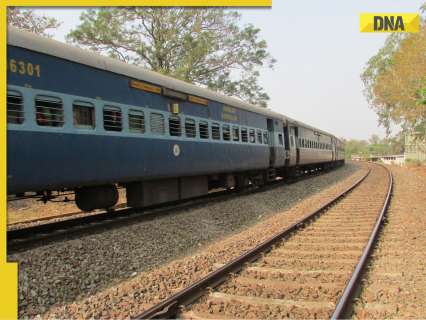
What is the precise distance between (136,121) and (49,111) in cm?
239

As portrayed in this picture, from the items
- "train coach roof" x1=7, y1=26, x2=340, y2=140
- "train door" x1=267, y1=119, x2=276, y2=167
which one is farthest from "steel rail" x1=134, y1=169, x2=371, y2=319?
"train door" x1=267, y1=119, x2=276, y2=167

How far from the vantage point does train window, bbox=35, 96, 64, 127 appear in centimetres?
651

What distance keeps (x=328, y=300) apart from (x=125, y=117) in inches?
217

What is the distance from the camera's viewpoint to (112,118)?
815cm

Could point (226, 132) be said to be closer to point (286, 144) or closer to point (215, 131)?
point (215, 131)

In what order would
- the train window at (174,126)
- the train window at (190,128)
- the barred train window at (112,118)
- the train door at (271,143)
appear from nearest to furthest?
the barred train window at (112,118), the train window at (174,126), the train window at (190,128), the train door at (271,143)

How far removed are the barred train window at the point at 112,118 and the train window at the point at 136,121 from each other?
1.20 ft

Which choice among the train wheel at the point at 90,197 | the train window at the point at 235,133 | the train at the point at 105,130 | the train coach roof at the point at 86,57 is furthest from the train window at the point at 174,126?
the train window at the point at 235,133

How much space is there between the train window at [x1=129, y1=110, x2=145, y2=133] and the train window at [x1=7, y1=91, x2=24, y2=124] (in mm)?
2702

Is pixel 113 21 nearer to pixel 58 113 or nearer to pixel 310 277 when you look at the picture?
pixel 58 113

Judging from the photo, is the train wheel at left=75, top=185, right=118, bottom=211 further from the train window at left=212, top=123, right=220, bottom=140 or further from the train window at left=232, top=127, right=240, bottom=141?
the train window at left=232, top=127, right=240, bottom=141

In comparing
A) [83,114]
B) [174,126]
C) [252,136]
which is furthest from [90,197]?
[252,136]

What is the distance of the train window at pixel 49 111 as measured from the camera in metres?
6.51

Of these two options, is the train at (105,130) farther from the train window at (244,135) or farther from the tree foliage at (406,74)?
the tree foliage at (406,74)
